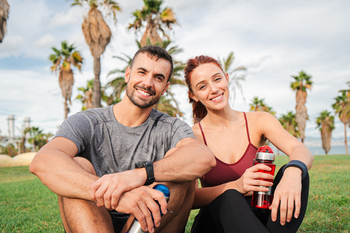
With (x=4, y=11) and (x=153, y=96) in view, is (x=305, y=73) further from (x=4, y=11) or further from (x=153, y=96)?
(x=153, y=96)

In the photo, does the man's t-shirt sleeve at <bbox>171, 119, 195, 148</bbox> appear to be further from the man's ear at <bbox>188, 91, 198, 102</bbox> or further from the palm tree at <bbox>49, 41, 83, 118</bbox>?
the palm tree at <bbox>49, 41, 83, 118</bbox>

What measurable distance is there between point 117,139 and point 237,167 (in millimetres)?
1281

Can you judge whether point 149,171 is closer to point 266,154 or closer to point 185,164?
point 185,164

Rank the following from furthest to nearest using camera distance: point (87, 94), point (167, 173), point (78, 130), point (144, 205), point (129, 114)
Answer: point (87, 94), point (129, 114), point (78, 130), point (167, 173), point (144, 205)

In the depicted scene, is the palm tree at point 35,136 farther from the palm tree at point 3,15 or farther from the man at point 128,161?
the man at point 128,161

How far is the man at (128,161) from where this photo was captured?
177 centimetres

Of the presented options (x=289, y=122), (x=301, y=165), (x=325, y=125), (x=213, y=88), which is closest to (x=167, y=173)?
(x=301, y=165)

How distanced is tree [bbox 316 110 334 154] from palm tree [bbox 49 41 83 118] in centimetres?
4216

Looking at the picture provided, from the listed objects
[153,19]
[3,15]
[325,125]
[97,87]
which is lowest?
[325,125]

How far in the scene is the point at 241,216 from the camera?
1865 mm

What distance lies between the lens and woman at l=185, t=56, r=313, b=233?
1886mm

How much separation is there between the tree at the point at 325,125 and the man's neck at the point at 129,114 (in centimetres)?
5084

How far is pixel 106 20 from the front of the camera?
64.0 feet

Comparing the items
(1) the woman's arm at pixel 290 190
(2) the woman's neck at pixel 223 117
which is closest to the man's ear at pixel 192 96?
(2) the woman's neck at pixel 223 117
